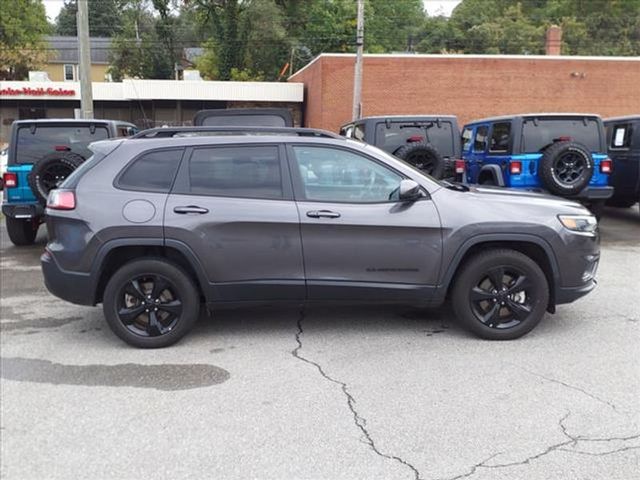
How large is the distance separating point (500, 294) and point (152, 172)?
3041 millimetres

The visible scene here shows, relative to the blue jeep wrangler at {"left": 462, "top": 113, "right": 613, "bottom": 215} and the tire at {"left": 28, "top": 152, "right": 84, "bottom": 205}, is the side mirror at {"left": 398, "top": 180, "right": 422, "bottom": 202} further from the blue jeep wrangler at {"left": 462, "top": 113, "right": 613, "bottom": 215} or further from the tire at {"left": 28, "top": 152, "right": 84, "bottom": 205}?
the tire at {"left": 28, "top": 152, "right": 84, "bottom": 205}

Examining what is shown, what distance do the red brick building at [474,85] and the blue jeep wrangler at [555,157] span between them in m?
17.1

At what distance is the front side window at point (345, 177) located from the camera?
4.97 metres

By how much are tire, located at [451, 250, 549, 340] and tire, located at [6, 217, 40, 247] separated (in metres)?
7.28

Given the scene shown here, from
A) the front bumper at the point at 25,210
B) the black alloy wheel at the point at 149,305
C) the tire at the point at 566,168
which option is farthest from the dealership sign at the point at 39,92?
the black alloy wheel at the point at 149,305

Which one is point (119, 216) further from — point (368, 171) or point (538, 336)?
point (538, 336)

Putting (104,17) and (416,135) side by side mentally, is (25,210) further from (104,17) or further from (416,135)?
(104,17)

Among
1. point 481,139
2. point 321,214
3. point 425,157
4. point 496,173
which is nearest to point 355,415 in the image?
point 321,214

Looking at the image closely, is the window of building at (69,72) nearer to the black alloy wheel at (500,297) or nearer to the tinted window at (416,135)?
the tinted window at (416,135)

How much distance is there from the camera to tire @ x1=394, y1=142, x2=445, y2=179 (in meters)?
9.44

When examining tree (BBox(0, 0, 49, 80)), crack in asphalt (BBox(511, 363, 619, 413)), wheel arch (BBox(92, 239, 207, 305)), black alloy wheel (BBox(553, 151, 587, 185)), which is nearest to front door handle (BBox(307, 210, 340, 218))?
wheel arch (BBox(92, 239, 207, 305))

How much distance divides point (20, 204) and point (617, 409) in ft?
25.8

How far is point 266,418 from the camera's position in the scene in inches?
146

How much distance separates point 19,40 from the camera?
46969 millimetres
